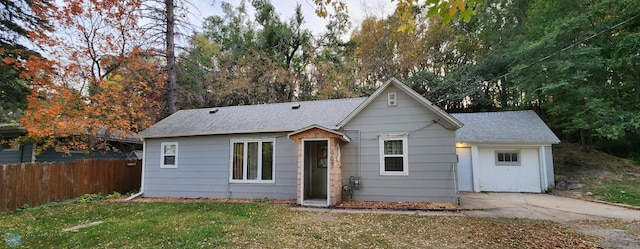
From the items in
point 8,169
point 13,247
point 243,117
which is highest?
point 243,117

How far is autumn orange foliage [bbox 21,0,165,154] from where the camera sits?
9.98 metres

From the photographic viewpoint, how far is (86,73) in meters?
10.9

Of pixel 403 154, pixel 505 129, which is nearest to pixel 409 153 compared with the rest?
pixel 403 154

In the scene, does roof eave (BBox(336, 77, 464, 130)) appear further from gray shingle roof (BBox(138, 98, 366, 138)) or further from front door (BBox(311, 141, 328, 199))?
front door (BBox(311, 141, 328, 199))

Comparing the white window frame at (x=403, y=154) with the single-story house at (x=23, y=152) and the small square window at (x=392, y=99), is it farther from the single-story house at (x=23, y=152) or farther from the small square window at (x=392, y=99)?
the single-story house at (x=23, y=152)

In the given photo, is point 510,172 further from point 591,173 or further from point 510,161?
point 591,173

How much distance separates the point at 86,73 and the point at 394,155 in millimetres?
10894

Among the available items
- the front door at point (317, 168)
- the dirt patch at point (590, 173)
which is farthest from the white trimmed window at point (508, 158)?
the front door at point (317, 168)

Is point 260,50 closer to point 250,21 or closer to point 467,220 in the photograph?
point 250,21

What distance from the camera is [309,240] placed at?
525cm

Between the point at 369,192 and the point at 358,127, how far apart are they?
77.4 inches

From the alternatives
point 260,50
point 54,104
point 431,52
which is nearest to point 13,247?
point 54,104

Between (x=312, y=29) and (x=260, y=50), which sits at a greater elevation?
(x=312, y=29)

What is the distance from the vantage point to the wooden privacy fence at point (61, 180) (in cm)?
878
